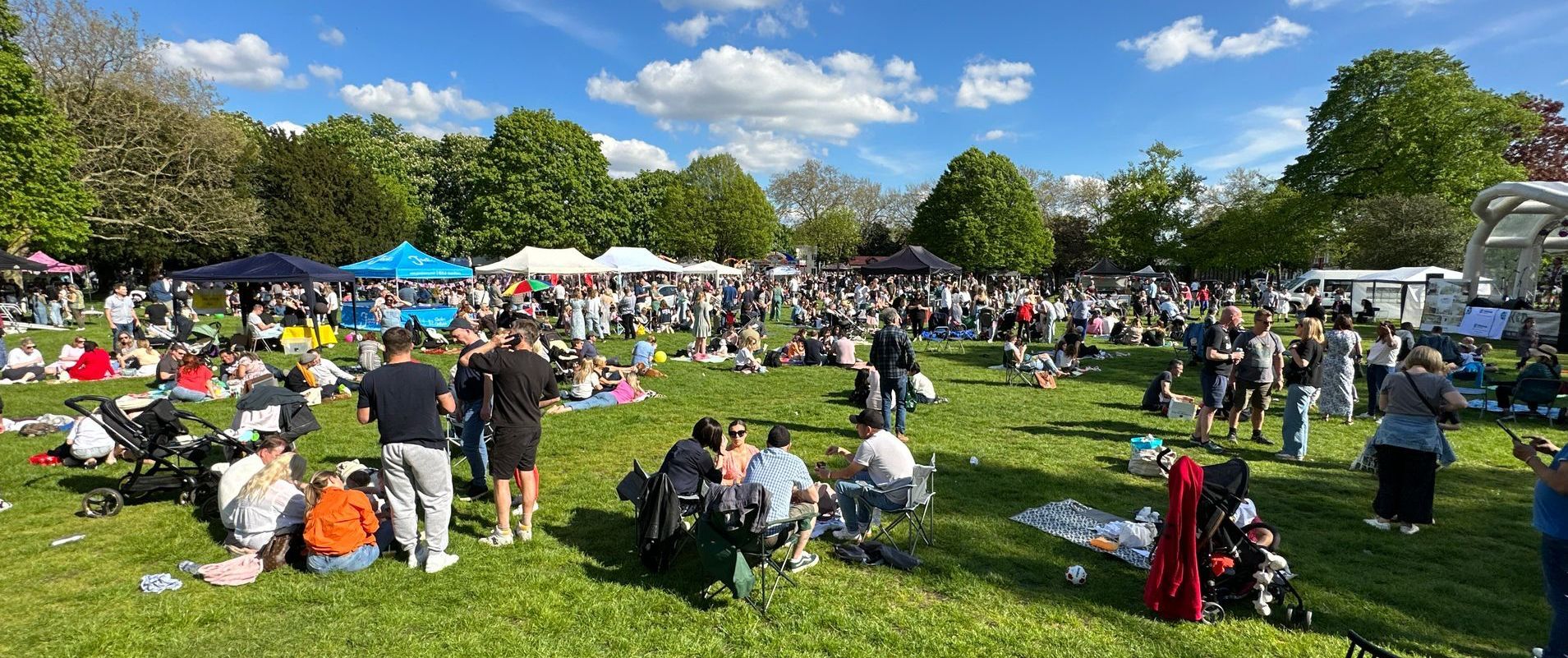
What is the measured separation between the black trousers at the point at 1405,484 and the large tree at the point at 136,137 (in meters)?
32.5

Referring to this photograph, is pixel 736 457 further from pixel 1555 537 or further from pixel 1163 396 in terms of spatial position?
pixel 1163 396

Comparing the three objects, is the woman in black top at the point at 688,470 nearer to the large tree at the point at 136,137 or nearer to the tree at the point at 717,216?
the large tree at the point at 136,137

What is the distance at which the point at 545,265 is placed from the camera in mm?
21328

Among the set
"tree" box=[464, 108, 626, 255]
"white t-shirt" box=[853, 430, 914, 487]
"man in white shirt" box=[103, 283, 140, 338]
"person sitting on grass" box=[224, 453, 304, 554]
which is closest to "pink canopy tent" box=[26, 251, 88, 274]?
"tree" box=[464, 108, 626, 255]

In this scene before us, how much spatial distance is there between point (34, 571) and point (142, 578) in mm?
934

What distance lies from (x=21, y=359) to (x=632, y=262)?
48.2 feet

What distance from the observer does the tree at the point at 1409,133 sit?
87.8 ft

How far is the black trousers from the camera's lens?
559 centimetres

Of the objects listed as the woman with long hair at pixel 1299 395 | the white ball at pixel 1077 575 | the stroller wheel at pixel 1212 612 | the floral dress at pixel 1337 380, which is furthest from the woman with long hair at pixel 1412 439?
the floral dress at pixel 1337 380

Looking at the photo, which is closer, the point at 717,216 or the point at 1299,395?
the point at 1299,395

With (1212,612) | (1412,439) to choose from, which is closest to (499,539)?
(1212,612)

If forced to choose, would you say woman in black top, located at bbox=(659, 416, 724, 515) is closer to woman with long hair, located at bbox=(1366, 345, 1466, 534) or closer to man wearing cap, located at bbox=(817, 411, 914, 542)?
man wearing cap, located at bbox=(817, 411, 914, 542)

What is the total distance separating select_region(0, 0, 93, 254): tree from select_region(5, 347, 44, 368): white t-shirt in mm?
10921

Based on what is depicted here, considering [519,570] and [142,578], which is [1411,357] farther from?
[142,578]
